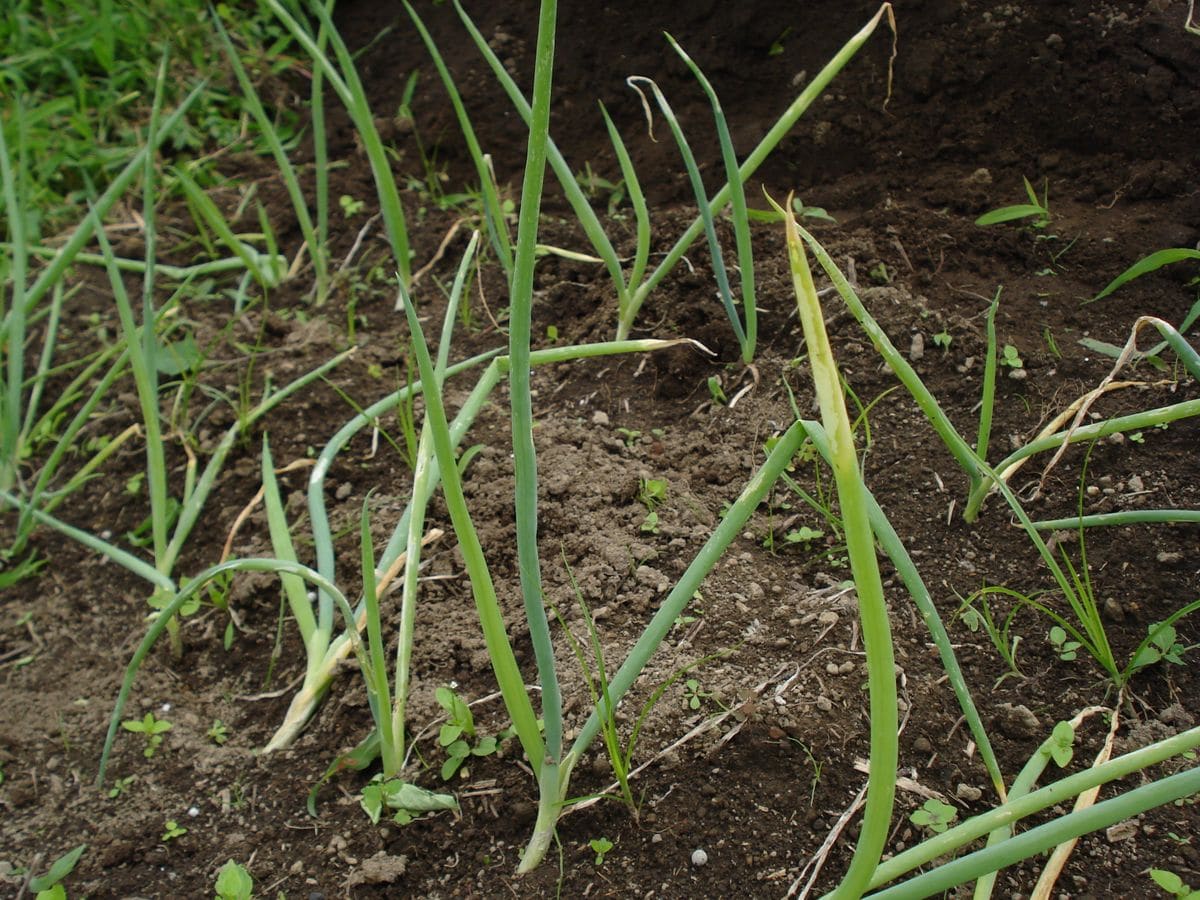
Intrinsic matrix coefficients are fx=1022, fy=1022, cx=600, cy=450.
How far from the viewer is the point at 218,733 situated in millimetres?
1450

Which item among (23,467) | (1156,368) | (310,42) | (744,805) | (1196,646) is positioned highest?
(310,42)

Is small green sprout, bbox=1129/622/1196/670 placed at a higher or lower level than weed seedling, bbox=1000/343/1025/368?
lower

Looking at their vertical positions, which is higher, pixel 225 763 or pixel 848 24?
pixel 848 24

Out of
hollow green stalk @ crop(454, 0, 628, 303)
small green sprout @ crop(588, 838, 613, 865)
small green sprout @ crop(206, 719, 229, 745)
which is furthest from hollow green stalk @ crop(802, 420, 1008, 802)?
small green sprout @ crop(206, 719, 229, 745)

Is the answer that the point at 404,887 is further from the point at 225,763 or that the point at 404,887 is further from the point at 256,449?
the point at 256,449

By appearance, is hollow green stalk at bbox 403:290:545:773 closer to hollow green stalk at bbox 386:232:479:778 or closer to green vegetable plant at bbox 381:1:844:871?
green vegetable plant at bbox 381:1:844:871

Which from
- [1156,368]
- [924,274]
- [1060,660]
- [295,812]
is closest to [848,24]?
[924,274]

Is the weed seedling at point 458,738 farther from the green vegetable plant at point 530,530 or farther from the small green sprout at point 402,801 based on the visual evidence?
the green vegetable plant at point 530,530

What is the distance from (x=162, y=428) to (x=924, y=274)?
1448mm

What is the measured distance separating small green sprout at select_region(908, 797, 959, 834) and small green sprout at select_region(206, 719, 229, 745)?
0.93 m

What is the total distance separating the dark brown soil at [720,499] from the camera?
1220 mm

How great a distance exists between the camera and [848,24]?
2143 millimetres

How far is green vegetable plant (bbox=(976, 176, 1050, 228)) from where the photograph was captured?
70.3 inches

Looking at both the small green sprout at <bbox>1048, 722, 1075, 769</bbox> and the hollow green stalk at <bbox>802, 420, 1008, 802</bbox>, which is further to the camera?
the small green sprout at <bbox>1048, 722, 1075, 769</bbox>
